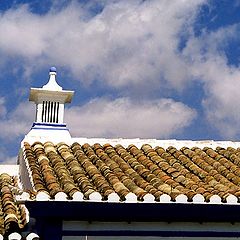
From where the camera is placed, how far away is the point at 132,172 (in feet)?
28.3

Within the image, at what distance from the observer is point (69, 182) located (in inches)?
305

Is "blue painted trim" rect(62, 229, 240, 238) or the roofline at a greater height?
the roofline

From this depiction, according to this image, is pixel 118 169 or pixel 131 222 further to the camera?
pixel 118 169

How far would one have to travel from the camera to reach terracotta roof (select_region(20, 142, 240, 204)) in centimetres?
714

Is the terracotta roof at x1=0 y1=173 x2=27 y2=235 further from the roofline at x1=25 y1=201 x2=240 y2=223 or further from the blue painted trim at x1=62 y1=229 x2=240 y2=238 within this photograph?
the blue painted trim at x1=62 y1=229 x2=240 y2=238

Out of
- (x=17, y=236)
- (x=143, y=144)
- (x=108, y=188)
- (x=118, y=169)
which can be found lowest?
(x=17, y=236)

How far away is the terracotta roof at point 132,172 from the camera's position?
23.4 ft

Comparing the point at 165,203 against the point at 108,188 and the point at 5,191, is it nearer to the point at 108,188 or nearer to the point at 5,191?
the point at 108,188

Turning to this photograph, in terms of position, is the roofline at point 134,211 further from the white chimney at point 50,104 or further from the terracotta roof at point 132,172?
the white chimney at point 50,104

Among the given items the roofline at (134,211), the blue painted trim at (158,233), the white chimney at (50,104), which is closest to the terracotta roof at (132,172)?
the roofline at (134,211)

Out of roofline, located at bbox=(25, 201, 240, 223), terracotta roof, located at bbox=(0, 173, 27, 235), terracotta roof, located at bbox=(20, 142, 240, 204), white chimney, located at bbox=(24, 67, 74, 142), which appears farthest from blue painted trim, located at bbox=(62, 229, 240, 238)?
white chimney, located at bbox=(24, 67, 74, 142)

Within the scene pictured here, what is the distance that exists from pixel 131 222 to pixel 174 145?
3.74 metres

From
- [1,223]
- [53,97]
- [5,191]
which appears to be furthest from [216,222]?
[53,97]

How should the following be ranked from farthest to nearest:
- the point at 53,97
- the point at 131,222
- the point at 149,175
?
the point at 53,97 → the point at 149,175 → the point at 131,222
